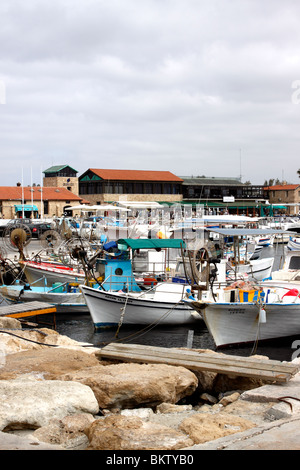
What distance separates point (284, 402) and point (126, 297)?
14.5 m

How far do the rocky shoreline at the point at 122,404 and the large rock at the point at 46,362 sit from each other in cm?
2

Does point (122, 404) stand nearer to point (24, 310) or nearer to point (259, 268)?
point (24, 310)

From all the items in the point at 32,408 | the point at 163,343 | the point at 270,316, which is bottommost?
the point at 163,343

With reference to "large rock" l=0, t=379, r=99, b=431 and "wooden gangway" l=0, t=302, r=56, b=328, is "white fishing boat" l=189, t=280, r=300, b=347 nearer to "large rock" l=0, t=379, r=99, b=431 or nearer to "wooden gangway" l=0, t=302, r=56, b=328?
"wooden gangway" l=0, t=302, r=56, b=328

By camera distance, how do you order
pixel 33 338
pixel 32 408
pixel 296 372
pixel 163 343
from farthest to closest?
pixel 163 343, pixel 33 338, pixel 296 372, pixel 32 408

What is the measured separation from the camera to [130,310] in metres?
22.7

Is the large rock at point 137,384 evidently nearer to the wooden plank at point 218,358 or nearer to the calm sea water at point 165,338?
the wooden plank at point 218,358

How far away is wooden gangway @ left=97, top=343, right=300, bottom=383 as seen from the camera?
9312 mm

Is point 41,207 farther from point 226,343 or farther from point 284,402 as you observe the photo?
point 284,402

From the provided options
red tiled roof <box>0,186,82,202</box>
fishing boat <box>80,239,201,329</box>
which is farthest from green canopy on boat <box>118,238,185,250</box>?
red tiled roof <box>0,186,82,202</box>

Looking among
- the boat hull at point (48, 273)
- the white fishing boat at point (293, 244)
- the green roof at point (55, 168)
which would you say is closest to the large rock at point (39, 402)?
the boat hull at point (48, 273)

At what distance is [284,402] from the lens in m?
8.17

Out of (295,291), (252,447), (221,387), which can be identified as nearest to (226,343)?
(295,291)

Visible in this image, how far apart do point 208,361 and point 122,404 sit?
1.97 metres
